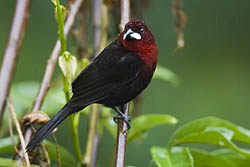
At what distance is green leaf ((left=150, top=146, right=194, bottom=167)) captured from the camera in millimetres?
1817

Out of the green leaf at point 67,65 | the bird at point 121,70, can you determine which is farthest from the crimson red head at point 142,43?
the green leaf at point 67,65

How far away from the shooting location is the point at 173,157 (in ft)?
6.36

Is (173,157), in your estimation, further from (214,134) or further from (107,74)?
(107,74)

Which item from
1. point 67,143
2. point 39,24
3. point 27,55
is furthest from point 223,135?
point 39,24

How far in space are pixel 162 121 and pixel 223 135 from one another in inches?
14.7

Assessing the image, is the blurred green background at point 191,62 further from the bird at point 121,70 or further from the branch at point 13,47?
the branch at point 13,47

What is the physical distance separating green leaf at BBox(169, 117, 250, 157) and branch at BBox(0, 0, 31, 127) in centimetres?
82

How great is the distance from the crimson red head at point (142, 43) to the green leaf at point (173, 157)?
600mm

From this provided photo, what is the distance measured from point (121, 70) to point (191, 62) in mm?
3321

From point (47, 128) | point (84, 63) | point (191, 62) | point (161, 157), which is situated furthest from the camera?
point (191, 62)

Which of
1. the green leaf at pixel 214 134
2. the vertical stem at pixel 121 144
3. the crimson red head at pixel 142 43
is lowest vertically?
the green leaf at pixel 214 134

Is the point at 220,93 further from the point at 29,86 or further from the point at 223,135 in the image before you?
the point at 223,135

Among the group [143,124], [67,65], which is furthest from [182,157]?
[67,65]

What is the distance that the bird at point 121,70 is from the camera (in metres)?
2.34
